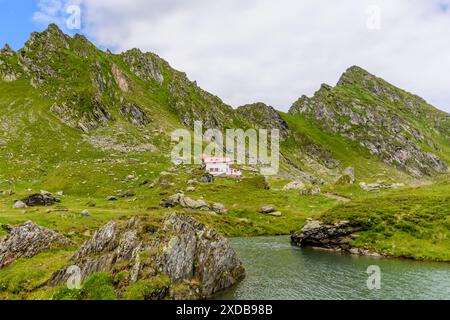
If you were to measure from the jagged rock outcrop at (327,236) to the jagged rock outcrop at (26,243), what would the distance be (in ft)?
139

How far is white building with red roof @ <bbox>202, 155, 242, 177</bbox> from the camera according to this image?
529 ft

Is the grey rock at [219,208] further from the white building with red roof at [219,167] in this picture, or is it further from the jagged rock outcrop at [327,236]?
the white building with red roof at [219,167]

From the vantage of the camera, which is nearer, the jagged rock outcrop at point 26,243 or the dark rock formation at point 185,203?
the jagged rock outcrop at point 26,243

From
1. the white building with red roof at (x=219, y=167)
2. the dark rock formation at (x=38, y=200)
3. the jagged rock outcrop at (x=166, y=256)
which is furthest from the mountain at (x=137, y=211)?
the white building with red roof at (x=219, y=167)

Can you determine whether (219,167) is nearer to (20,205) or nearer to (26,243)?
(20,205)

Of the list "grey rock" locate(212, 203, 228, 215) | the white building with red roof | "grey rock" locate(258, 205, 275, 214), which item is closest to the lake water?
"grey rock" locate(212, 203, 228, 215)

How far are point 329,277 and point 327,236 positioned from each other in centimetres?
2299

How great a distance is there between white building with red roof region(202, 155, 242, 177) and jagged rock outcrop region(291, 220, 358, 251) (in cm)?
9077

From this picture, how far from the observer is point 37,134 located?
172 metres

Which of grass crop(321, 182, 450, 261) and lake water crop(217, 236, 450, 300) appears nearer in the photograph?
lake water crop(217, 236, 450, 300)

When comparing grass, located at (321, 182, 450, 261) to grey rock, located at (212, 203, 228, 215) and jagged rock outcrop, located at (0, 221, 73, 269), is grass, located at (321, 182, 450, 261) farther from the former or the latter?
jagged rock outcrop, located at (0, 221, 73, 269)

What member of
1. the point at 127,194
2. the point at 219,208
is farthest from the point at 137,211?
the point at 127,194

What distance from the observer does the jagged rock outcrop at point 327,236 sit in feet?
217
